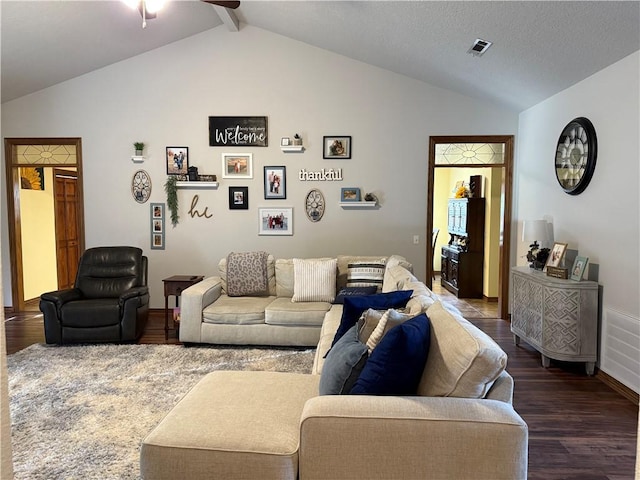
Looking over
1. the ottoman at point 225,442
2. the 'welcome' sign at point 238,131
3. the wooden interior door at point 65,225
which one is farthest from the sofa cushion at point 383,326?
the wooden interior door at point 65,225

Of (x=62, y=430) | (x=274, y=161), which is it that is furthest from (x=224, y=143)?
(x=62, y=430)

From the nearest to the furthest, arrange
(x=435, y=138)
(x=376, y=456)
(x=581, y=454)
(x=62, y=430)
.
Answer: (x=376, y=456) → (x=581, y=454) → (x=62, y=430) → (x=435, y=138)

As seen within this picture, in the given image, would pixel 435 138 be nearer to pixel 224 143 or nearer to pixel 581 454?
pixel 224 143

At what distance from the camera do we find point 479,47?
153 inches

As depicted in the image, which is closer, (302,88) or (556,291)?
(556,291)

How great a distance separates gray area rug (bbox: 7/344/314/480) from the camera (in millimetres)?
2412

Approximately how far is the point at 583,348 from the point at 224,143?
14.7 ft

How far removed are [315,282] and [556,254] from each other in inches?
91.5

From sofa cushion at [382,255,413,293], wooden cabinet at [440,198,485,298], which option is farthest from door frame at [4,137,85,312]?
wooden cabinet at [440,198,485,298]

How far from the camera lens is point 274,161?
554 centimetres

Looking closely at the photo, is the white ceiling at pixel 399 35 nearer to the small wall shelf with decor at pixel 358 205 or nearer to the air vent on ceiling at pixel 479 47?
the air vent on ceiling at pixel 479 47

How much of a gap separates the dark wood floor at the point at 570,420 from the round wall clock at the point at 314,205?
2.64 metres

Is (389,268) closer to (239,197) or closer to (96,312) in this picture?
(239,197)

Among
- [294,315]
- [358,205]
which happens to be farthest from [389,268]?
[358,205]
